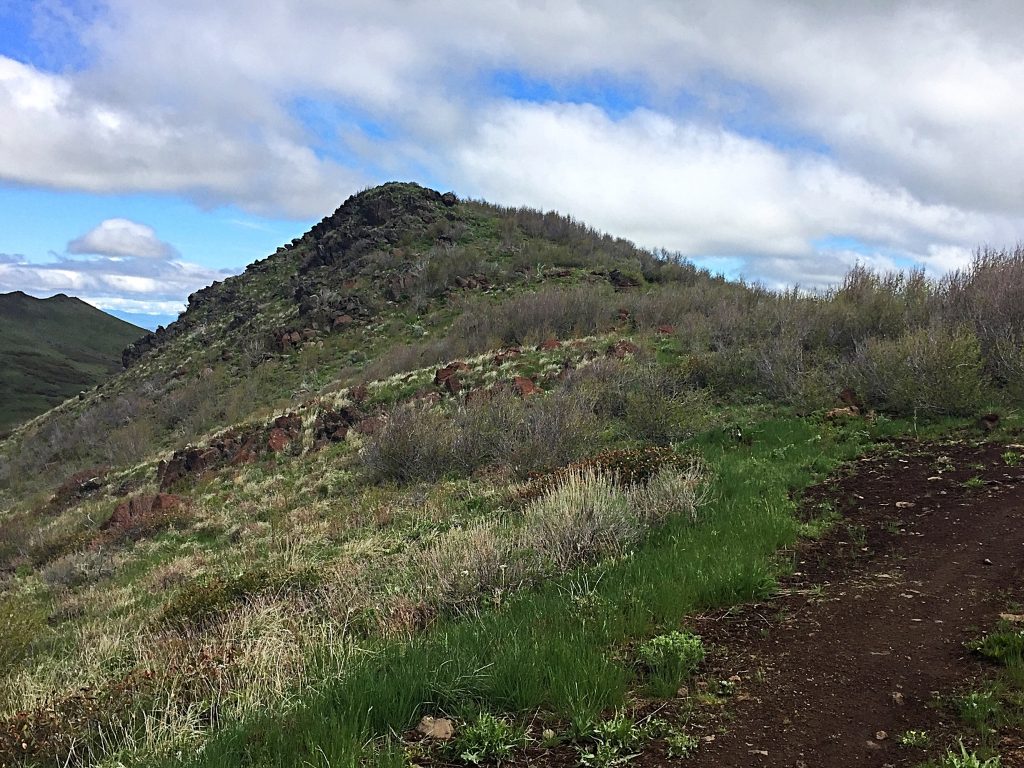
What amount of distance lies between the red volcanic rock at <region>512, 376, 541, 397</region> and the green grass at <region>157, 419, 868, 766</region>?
A: 35.8 ft

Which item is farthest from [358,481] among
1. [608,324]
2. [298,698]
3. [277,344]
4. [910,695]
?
[277,344]

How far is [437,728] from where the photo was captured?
335cm

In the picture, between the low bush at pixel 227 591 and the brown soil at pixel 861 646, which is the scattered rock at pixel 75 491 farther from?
the brown soil at pixel 861 646

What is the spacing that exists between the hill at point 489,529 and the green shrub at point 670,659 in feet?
0.06

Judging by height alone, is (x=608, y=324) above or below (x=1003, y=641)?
above

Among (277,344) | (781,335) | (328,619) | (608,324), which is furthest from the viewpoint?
(277,344)

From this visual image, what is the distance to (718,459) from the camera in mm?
9938

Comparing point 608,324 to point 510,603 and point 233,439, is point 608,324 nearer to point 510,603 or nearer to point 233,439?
point 233,439

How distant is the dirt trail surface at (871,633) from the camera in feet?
10.2

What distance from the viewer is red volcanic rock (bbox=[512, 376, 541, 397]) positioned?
17.5 metres

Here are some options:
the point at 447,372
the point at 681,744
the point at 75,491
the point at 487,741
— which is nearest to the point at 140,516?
the point at 447,372

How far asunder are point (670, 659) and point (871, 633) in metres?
1.46

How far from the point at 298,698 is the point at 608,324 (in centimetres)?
2591

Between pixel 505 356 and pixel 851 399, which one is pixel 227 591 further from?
pixel 505 356
